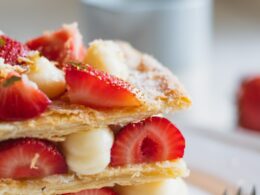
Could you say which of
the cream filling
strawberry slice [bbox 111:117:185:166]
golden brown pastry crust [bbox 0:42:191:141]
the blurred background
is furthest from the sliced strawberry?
the blurred background

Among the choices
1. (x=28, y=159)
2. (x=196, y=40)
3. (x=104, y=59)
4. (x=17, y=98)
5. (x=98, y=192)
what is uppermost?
(x=196, y=40)

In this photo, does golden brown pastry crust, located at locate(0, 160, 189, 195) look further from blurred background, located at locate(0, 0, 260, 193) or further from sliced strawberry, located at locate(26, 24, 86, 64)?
blurred background, located at locate(0, 0, 260, 193)

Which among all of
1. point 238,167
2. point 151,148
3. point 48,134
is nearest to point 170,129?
point 151,148

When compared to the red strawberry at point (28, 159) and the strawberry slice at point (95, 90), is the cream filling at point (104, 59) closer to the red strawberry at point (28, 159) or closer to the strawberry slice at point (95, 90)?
the strawberry slice at point (95, 90)

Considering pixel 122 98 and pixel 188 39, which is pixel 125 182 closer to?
pixel 122 98

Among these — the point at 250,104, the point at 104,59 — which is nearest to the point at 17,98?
the point at 104,59

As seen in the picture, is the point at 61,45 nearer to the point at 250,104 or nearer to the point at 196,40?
the point at 250,104

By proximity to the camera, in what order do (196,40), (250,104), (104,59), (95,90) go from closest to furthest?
(95,90) < (104,59) < (250,104) < (196,40)
